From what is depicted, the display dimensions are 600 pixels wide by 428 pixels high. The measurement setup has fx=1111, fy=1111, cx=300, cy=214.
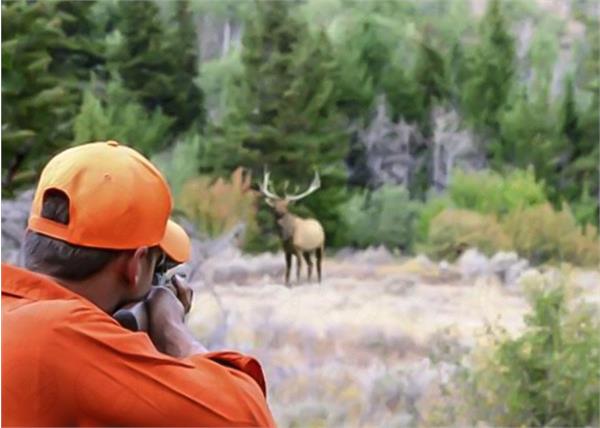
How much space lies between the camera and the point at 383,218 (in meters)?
3.29

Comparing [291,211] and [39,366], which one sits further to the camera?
[291,211]

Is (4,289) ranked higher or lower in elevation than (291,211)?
higher

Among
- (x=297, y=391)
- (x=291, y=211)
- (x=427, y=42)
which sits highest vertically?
(x=427, y=42)

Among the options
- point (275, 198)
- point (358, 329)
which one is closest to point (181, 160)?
point (275, 198)

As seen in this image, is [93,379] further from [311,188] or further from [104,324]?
[311,188]

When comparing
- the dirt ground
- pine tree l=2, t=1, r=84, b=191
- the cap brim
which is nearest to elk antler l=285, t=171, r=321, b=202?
the dirt ground

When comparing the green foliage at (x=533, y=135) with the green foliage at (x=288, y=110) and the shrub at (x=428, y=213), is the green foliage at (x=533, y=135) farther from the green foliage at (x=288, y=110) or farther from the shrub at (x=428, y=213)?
the green foliage at (x=288, y=110)

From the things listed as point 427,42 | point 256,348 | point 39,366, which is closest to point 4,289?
point 39,366

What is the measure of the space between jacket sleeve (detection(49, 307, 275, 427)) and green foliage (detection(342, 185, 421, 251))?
7.37 ft

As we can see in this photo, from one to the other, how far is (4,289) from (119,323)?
117 mm

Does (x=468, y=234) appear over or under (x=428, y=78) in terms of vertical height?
under

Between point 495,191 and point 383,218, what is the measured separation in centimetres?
35

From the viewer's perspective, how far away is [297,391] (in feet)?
10.7

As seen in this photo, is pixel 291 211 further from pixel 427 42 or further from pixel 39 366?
pixel 39 366
